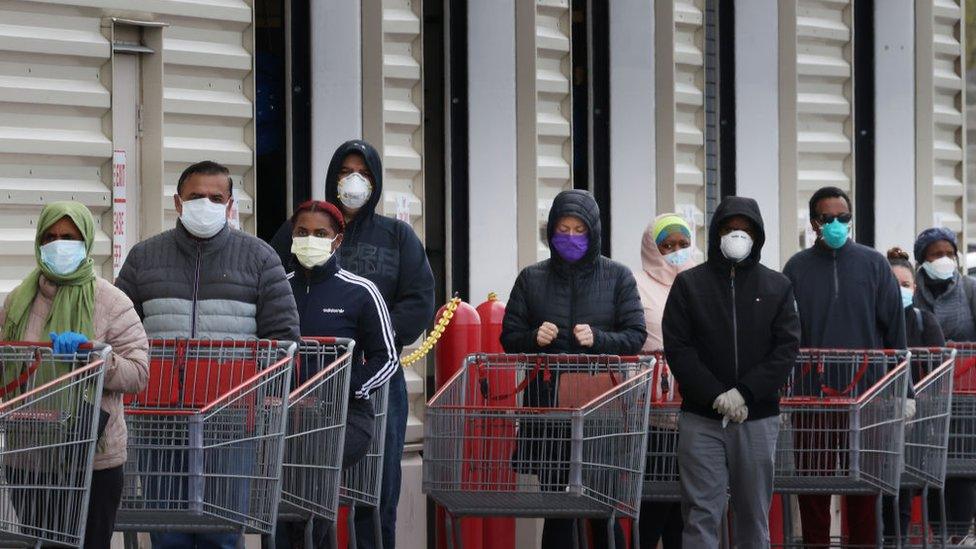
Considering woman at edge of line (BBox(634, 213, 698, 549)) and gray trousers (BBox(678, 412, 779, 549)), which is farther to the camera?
woman at edge of line (BBox(634, 213, 698, 549))

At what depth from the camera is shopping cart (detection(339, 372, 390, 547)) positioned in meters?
8.97

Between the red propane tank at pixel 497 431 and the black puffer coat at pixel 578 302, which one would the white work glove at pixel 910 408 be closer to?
the black puffer coat at pixel 578 302

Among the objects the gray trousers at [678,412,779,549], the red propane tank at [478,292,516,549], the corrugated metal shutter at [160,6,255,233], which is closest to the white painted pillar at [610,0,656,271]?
the red propane tank at [478,292,516,549]

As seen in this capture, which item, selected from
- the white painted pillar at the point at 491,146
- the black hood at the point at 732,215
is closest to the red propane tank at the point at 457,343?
Result: the white painted pillar at the point at 491,146

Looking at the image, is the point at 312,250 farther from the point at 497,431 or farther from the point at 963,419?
the point at 963,419

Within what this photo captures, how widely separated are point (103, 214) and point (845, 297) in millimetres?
3760

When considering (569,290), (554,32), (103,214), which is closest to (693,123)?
(554,32)

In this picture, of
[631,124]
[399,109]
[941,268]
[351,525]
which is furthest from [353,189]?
[941,268]

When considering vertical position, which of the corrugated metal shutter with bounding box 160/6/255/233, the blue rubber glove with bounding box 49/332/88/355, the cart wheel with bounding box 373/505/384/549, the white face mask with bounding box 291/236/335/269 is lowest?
the cart wheel with bounding box 373/505/384/549

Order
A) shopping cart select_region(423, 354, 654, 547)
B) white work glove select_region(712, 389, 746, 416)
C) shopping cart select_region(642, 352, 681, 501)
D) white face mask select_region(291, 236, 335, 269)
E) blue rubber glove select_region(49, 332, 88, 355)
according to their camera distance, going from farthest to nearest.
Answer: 1. shopping cart select_region(642, 352, 681, 501)
2. white work glove select_region(712, 389, 746, 416)
3. white face mask select_region(291, 236, 335, 269)
4. shopping cart select_region(423, 354, 654, 547)
5. blue rubber glove select_region(49, 332, 88, 355)

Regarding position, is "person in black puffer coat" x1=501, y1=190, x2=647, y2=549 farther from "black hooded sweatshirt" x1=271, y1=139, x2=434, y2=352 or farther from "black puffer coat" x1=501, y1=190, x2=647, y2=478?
"black hooded sweatshirt" x1=271, y1=139, x2=434, y2=352

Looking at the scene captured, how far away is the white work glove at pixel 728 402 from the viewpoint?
9.22 m

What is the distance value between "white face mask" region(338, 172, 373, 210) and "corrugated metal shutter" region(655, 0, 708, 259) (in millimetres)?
4367

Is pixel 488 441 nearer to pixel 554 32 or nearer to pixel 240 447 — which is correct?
pixel 240 447
